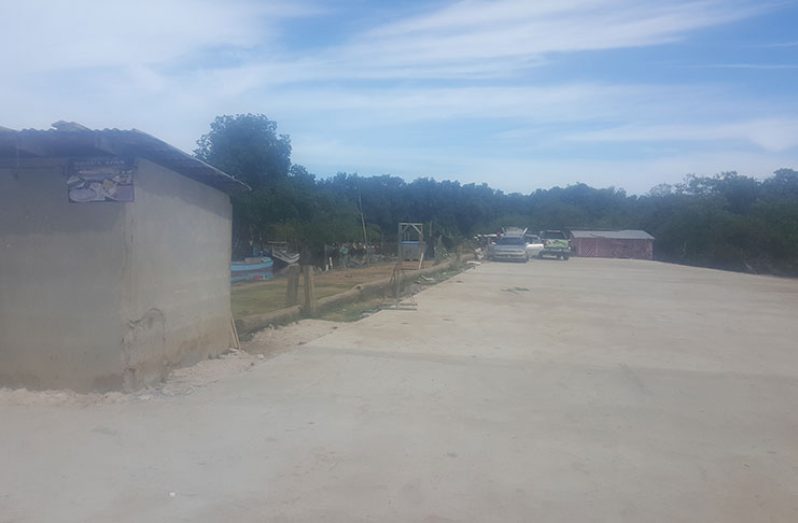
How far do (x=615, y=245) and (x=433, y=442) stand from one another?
6327 cm

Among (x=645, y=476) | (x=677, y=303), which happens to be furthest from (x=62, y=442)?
(x=677, y=303)

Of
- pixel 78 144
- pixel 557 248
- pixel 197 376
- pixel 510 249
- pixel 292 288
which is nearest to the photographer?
pixel 78 144

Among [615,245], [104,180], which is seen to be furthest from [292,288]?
[615,245]

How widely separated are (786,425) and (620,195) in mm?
102116

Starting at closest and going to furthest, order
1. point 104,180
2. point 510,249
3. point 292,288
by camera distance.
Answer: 1. point 104,180
2. point 292,288
3. point 510,249

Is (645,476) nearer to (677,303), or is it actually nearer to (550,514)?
(550,514)

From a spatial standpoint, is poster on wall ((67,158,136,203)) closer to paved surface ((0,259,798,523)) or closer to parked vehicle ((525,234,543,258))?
paved surface ((0,259,798,523))

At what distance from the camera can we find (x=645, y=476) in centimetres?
587

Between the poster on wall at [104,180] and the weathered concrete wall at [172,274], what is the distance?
166mm

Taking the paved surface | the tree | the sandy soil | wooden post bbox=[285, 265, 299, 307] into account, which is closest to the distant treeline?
the tree

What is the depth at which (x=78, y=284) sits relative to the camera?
312 inches

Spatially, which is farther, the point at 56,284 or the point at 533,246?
the point at 533,246

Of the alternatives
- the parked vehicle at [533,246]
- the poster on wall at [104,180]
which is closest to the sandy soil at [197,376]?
the poster on wall at [104,180]

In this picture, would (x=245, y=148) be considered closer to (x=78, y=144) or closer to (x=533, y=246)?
(x=533, y=246)
